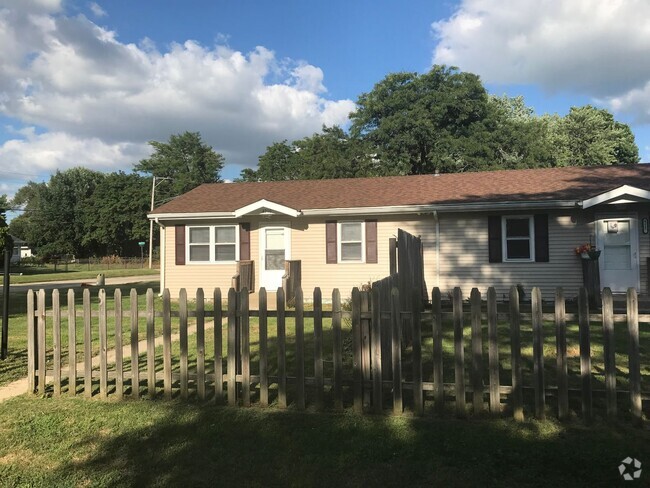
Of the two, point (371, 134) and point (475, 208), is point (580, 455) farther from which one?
point (371, 134)

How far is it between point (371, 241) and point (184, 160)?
55.6 meters

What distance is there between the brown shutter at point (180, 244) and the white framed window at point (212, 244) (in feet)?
0.49

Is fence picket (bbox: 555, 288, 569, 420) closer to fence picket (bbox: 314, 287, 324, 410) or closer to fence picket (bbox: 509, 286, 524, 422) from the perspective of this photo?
fence picket (bbox: 509, 286, 524, 422)

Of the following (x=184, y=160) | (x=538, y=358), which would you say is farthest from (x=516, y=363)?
(x=184, y=160)

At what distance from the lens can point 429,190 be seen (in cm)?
1455

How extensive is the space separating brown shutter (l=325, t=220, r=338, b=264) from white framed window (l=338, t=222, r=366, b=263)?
0.15m

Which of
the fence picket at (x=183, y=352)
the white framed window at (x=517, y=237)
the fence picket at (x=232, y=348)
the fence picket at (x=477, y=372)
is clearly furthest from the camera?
the white framed window at (x=517, y=237)

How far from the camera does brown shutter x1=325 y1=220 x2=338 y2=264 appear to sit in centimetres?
1390

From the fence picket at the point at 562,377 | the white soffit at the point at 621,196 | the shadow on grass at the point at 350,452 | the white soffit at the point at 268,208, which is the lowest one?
the shadow on grass at the point at 350,452

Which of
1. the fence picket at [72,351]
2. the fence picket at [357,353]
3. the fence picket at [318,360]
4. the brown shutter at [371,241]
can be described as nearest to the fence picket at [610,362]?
the fence picket at [357,353]

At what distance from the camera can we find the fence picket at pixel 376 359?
432 cm

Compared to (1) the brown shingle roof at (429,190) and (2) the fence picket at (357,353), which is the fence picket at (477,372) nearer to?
(2) the fence picket at (357,353)

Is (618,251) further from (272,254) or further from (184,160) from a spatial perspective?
(184,160)

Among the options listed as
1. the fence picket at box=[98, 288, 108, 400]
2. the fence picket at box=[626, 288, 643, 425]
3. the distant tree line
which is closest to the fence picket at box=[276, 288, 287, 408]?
the fence picket at box=[98, 288, 108, 400]
